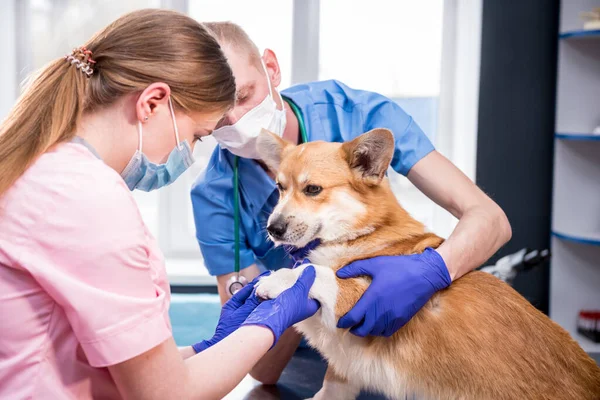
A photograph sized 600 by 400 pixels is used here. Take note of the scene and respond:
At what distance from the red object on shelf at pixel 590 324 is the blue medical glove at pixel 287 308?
2564mm

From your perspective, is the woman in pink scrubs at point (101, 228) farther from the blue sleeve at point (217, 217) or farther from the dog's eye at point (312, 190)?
the blue sleeve at point (217, 217)

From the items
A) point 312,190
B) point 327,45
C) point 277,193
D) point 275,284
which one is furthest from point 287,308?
point 327,45

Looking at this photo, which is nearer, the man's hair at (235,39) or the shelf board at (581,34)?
the man's hair at (235,39)

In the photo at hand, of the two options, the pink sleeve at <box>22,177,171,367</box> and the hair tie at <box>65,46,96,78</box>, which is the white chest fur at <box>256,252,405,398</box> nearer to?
the pink sleeve at <box>22,177,171,367</box>

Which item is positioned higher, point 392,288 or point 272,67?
point 272,67

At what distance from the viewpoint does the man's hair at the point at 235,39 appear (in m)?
1.67

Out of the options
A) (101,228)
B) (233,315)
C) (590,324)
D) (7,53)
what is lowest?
(590,324)

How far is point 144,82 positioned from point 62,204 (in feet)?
0.85

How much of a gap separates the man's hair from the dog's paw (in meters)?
0.67

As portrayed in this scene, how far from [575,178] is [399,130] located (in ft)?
6.89

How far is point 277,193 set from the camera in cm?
189

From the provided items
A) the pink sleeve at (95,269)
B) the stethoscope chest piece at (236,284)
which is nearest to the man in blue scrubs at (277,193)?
the stethoscope chest piece at (236,284)

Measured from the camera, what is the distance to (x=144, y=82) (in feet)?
3.30

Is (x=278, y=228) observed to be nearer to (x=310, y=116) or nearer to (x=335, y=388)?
(x=335, y=388)
